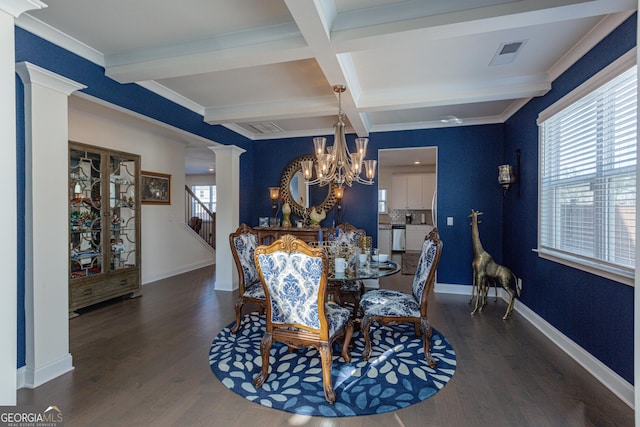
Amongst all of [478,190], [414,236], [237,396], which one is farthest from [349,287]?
[414,236]

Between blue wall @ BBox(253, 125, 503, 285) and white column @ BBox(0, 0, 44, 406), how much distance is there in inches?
168

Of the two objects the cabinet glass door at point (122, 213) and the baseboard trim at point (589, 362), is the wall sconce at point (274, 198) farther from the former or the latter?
the baseboard trim at point (589, 362)

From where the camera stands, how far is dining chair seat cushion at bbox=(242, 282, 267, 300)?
3.09 meters

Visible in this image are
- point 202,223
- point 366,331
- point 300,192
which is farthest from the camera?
point 202,223

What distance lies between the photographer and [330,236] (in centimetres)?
390

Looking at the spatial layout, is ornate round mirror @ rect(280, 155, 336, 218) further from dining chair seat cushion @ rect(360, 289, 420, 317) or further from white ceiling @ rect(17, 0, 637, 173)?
dining chair seat cushion @ rect(360, 289, 420, 317)

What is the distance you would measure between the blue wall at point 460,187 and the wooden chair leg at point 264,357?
318 centimetres

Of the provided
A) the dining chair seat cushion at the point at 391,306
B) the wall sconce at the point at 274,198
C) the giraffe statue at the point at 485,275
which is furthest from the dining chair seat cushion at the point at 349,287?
the wall sconce at the point at 274,198

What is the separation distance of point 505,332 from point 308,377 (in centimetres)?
217

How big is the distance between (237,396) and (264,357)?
0.29 meters

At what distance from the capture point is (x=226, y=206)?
16.2 ft

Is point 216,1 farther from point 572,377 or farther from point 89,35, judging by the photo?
point 572,377

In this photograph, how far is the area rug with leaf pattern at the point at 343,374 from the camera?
6.70 feet

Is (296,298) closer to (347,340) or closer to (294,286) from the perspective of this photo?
(294,286)
